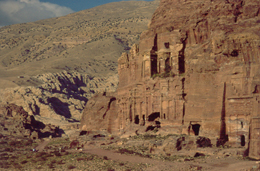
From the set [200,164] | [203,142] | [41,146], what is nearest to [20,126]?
[41,146]

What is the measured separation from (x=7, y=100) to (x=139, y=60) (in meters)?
56.3

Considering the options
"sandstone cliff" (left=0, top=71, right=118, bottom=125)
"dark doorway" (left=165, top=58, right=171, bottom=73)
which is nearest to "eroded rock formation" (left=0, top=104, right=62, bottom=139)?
"sandstone cliff" (left=0, top=71, right=118, bottom=125)

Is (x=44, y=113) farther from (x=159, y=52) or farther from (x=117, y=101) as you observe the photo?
Result: (x=159, y=52)

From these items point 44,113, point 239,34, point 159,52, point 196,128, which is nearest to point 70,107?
point 44,113

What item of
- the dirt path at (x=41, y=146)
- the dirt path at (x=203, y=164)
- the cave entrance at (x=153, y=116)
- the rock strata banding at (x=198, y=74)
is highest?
the rock strata banding at (x=198, y=74)

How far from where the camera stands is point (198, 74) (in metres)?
48.1

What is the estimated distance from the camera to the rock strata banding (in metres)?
42.6

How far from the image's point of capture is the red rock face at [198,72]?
140 feet

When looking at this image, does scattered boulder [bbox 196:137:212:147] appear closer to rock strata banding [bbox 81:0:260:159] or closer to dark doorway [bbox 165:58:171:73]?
rock strata banding [bbox 81:0:260:159]

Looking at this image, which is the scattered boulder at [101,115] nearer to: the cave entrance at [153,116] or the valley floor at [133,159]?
the cave entrance at [153,116]

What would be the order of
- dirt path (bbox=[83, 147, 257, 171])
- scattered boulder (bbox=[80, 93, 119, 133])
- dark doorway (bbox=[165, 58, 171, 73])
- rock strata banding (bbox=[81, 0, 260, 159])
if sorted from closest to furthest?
dirt path (bbox=[83, 147, 257, 171]), rock strata banding (bbox=[81, 0, 260, 159]), dark doorway (bbox=[165, 58, 171, 73]), scattered boulder (bbox=[80, 93, 119, 133])

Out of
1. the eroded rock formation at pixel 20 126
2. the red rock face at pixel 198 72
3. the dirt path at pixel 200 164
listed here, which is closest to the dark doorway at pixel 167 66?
the red rock face at pixel 198 72

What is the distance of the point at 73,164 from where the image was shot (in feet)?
138

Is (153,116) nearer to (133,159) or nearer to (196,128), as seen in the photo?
(196,128)
